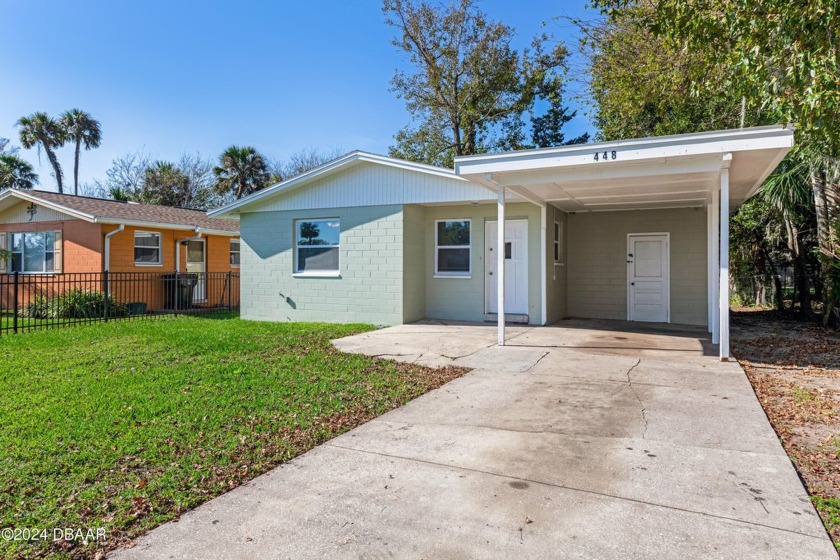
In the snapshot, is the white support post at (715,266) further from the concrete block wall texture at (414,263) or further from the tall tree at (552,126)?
the tall tree at (552,126)

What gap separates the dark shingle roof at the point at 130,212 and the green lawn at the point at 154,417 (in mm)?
7021

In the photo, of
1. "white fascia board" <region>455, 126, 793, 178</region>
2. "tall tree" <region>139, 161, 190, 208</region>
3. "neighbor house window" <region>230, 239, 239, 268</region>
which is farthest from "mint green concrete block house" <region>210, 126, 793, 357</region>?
"tall tree" <region>139, 161, 190, 208</region>

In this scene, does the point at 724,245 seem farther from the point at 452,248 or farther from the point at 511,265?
the point at 452,248

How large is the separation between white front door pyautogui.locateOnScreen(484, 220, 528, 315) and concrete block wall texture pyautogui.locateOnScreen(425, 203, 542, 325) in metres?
0.10

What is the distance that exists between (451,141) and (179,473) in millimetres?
21752

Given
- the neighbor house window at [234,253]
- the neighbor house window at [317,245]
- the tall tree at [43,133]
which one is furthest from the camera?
the tall tree at [43,133]

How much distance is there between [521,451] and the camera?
12.9ft

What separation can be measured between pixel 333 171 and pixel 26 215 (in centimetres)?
1132

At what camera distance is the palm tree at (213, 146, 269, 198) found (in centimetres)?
2806

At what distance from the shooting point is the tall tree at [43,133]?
3142 cm

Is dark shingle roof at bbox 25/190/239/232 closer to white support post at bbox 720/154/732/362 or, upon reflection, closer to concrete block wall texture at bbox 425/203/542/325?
concrete block wall texture at bbox 425/203/542/325

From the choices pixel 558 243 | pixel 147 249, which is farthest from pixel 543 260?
pixel 147 249

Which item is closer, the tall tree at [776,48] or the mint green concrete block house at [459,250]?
the tall tree at [776,48]

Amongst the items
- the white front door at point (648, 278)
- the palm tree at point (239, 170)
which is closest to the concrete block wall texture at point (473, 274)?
the white front door at point (648, 278)
